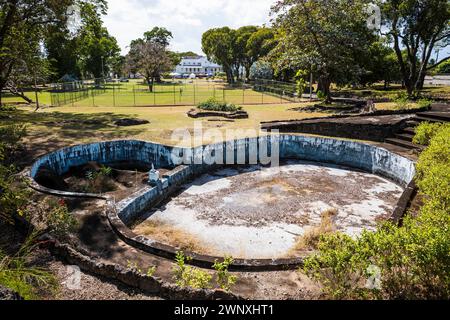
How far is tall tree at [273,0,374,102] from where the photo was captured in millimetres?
21594

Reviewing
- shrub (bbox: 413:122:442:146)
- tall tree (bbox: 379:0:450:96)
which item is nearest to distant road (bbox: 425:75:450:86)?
tall tree (bbox: 379:0:450:96)

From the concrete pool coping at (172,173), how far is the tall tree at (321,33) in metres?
10.1

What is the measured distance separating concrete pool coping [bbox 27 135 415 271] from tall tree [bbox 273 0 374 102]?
10075 mm

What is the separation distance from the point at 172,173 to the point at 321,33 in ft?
52.4

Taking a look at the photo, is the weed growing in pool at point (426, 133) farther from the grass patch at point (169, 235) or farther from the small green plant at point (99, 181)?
the small green plant at point (99, 181)

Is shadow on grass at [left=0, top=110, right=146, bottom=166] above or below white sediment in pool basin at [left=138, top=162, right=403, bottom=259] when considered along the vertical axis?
above

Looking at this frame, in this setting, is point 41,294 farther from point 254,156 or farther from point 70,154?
point 254,156

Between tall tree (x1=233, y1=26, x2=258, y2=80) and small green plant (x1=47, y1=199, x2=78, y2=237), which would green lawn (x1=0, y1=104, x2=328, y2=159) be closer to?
small green plant (x1=47, y1=199, x2=78, y2=237)

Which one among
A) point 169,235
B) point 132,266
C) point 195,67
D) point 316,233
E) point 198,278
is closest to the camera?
point 198,278

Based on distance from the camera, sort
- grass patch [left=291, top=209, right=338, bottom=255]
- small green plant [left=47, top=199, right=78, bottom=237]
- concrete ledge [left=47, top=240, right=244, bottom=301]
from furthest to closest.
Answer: grass patch [left=291, top=209, right=338, bottom=255] → small green plant [left=47, top=199, right=78, bottom=237] → concrete ledge [left=47, top=240, right=244, bottom=301]

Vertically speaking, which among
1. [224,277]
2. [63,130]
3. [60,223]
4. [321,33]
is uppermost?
[321,33]

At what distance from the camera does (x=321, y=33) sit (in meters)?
21.5

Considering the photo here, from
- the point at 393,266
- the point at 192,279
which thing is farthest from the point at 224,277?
the point at 393,266

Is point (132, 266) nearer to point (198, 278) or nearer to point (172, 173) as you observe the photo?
point (198, 278)
